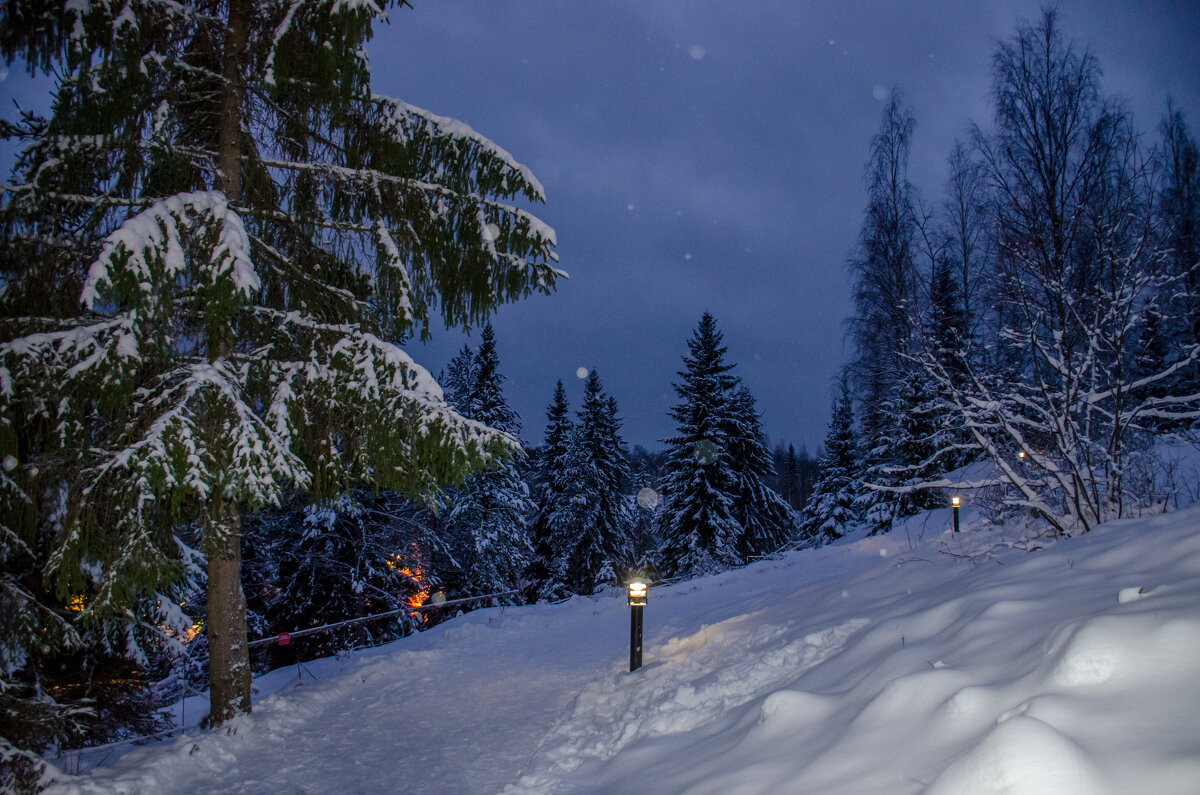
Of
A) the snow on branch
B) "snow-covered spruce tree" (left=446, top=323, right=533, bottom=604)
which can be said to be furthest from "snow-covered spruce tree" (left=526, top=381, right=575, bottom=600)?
the snow on branch

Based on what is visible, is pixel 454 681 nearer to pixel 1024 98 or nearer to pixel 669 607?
pixel 669 607

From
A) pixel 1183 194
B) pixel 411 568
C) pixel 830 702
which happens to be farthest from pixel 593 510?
pixel 830 702

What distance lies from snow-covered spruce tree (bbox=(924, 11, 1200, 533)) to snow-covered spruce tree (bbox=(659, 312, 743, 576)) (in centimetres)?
1097

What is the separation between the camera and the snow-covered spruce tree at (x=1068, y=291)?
5.44 meters

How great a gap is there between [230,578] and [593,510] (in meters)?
19.1

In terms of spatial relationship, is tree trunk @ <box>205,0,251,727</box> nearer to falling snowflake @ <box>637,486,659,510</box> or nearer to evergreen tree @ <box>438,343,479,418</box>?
evergreen tree @ <box>438,343,479,418</box>

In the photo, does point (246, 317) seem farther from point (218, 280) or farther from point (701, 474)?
point (701, 474)

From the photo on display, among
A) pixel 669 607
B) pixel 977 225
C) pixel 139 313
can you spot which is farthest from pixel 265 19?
pixel 977 225

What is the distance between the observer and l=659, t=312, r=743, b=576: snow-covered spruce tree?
20828 millimetres

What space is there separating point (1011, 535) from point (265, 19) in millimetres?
10007

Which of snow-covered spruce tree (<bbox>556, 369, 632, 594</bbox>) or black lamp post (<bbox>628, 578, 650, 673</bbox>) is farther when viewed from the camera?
snow-covered spruce tree (<bbox>556, 369, 632, 594</bbox>)

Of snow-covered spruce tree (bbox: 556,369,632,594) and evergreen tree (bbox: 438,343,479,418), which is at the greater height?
evergreen tree (bbox: 438,343,479,418)

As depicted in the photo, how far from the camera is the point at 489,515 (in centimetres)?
2220

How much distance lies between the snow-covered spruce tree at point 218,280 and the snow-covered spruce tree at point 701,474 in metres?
15.9
